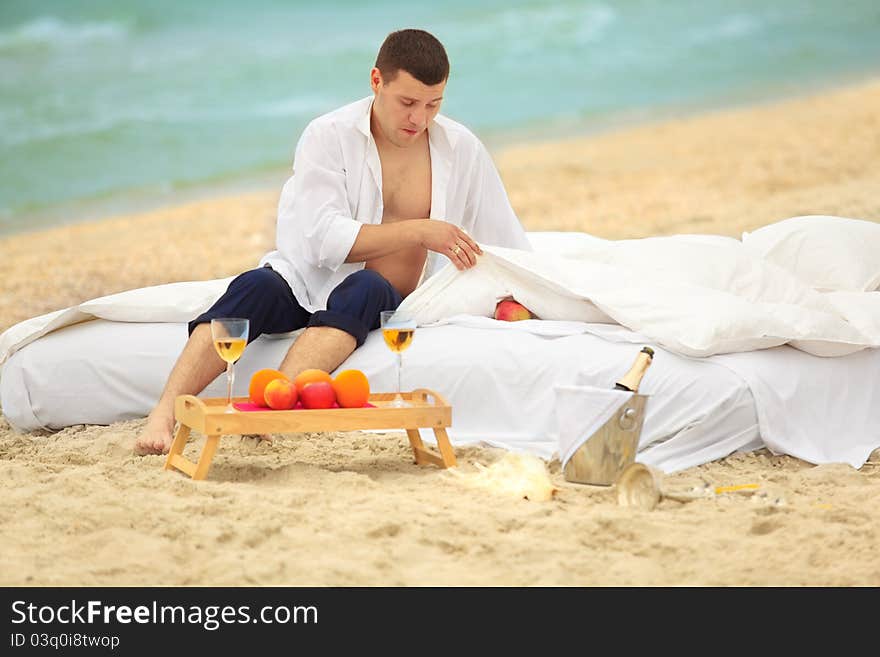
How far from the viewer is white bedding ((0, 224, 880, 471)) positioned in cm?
315

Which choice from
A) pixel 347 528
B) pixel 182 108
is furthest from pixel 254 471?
pixel 182 108

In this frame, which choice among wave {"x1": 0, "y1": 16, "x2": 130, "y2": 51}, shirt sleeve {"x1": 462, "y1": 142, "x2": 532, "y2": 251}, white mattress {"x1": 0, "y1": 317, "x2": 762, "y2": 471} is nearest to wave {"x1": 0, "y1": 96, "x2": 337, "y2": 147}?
wave {"x1": 0, "y1": 16, "x2": 130, "y2": 51}

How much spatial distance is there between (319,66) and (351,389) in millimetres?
14729

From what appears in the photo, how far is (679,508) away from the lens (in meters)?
2.60

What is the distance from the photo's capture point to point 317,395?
9.29ft

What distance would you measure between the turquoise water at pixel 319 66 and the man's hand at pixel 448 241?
1124cm

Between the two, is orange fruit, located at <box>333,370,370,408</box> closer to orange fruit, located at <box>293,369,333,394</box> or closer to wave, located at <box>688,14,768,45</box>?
orange fruit, located at <box>293,369,333,394</box>

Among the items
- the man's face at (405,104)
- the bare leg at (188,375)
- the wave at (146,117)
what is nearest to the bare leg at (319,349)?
the bare leg at (188,375)

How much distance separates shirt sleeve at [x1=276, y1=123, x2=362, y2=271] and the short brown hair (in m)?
0.36

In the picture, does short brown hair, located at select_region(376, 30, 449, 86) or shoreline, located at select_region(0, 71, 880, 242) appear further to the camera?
shoreline, located at select_region(0, 71, 880, 242)

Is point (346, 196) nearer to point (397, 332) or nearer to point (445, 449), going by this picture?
point (397, 332)

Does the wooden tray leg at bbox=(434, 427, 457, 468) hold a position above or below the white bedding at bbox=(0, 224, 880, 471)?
below

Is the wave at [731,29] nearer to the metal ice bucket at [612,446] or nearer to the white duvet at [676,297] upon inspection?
the white duvet at [676,297]

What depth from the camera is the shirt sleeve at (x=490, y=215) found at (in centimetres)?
387
